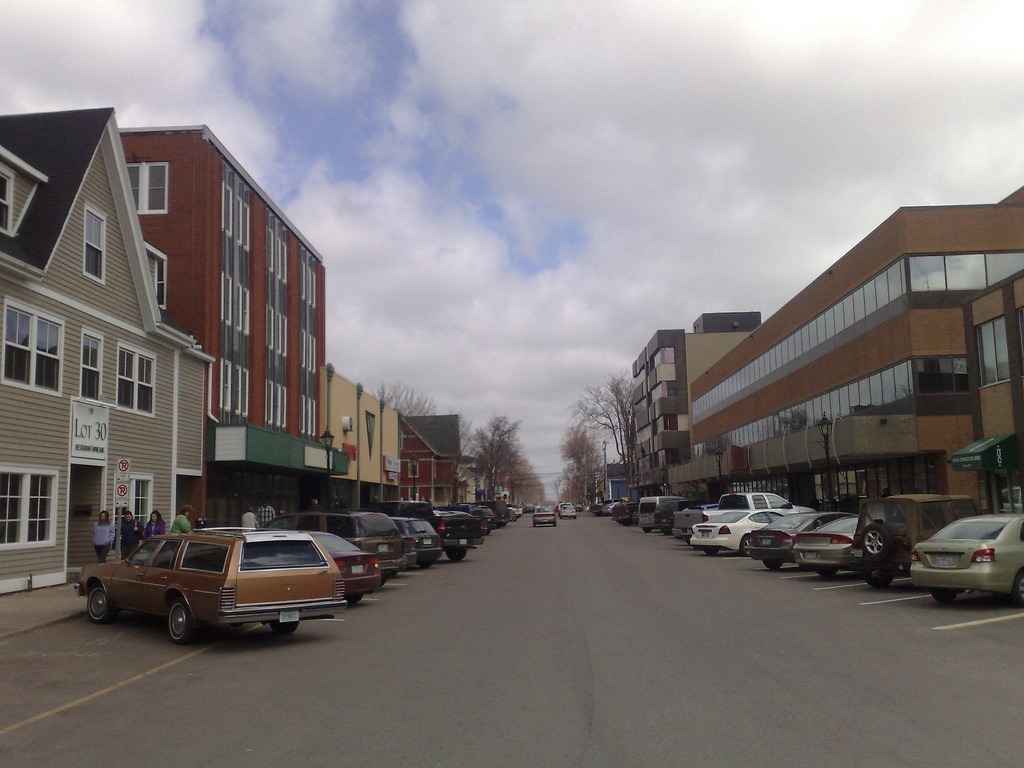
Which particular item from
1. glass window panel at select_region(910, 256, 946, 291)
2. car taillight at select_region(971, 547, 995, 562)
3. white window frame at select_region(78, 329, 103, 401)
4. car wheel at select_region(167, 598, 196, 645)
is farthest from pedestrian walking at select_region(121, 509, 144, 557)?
glass window panel at select_region(910, 256, 946, 291)

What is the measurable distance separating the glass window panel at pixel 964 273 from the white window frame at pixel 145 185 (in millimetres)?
29013

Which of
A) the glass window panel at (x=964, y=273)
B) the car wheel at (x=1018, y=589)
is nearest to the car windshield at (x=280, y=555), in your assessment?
the car wheel at (x=1018, y=589)

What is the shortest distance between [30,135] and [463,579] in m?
14.9

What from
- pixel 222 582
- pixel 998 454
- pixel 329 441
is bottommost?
pixel 222 582

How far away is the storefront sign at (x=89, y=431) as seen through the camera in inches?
800

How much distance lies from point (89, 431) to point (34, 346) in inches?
113

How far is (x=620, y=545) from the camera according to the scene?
119ft

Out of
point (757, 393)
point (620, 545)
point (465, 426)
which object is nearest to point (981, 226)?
point (620, 545)

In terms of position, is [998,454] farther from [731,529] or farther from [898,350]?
[898,350]

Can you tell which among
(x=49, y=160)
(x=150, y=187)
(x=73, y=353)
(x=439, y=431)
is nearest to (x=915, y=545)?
(x=73, y=353)

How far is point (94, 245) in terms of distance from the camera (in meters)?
21.6

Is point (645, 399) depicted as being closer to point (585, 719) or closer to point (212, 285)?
point (212, 285)

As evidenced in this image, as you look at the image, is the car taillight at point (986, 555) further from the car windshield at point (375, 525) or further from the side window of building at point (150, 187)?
the side window of building at point (150, 187)

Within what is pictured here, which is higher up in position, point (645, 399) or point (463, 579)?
point (645, 399)
